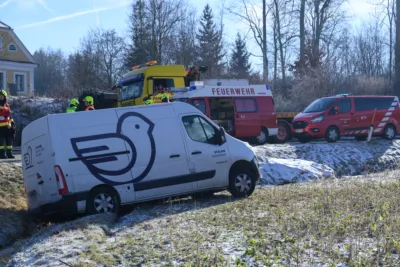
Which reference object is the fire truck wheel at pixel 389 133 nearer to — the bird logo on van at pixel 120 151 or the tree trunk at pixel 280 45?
the bird logo on van at pixel 120 151

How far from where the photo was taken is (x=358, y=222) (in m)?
6.93

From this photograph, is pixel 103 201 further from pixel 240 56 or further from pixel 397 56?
pixel 240 56

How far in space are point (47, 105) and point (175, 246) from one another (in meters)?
22.9

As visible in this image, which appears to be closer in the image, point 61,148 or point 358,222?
point 358,222

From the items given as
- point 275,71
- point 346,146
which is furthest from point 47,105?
point 275,71

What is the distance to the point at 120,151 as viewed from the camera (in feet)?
31.8

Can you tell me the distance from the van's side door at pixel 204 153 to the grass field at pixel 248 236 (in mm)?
1188

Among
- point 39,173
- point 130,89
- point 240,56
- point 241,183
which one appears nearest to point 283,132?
point 130,89

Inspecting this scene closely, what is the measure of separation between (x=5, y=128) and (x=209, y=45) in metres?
41.9

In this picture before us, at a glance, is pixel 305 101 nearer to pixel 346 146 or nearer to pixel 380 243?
pixel 346 146

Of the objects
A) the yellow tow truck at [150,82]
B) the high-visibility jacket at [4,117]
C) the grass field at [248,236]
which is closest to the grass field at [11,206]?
the high-visibility jacket at [4,117]

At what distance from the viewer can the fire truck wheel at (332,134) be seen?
1997 cm

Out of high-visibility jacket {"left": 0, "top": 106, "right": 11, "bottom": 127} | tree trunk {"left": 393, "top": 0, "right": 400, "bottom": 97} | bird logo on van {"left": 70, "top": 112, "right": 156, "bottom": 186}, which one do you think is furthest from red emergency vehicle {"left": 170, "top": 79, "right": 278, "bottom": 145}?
tree trunk {"left": 393, "top": 0, "right": 400, "bottom": 97}

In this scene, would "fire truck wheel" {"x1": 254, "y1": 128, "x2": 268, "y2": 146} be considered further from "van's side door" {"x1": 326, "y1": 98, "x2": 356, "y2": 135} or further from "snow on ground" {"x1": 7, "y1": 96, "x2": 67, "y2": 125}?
"snow on ground" {"x1": 7, "y1": 96, "x2": 67, "y2": 125}
